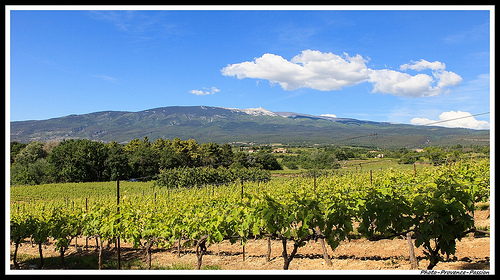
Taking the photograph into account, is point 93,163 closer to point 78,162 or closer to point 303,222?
point 78,162

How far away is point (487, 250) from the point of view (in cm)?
598

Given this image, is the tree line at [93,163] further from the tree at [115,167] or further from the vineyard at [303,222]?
the vineyard at [303,222]

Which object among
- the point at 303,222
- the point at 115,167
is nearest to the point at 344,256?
the point at 303,222

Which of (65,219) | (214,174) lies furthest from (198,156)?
(65,219)

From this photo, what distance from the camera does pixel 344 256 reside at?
24.2ft

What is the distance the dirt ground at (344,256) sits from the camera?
586 cm

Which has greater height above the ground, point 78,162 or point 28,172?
point 78,162

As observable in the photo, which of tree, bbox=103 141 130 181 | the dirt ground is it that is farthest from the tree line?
the dirt ground

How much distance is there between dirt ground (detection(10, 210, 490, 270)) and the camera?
5855 mm

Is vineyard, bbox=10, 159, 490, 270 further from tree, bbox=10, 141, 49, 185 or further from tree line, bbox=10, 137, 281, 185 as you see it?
tree, bbox=10, 141, 49, 185

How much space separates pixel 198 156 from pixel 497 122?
54.4m

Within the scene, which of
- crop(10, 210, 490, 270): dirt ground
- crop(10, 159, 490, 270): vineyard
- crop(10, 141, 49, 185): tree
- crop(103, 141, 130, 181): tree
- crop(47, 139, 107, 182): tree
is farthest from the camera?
crop(103, 141, 130, 181): tree

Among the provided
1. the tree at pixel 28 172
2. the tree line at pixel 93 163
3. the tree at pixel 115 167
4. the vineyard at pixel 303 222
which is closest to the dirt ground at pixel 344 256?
the vineyard at pixel 303 222
